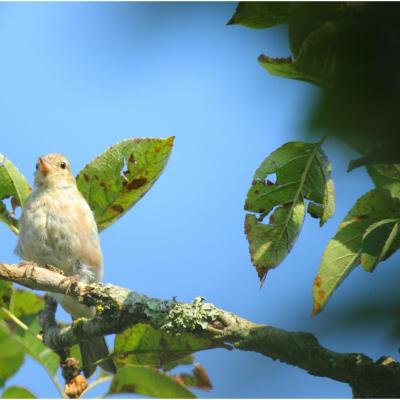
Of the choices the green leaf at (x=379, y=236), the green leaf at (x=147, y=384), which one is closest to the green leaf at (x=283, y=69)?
the green leaf at (x=379, y=236)

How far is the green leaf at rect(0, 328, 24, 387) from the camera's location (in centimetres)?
106

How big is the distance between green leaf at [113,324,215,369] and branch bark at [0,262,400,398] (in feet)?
0.18

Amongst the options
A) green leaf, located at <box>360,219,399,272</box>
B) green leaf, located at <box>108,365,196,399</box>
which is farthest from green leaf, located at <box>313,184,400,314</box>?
green leaf, located at <box>108,365,196,399</box>

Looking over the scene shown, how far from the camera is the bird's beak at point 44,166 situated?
6.50 metres

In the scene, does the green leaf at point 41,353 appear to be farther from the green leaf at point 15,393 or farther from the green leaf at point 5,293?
the green leaf at point 5,293

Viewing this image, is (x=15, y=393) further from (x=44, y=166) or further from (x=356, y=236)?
(x=44, y=166)

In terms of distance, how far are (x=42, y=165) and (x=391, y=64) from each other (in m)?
6.26

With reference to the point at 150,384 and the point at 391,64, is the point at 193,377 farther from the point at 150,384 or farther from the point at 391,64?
the point at 391,64

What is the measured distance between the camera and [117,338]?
3.12m

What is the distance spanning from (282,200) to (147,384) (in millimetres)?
898

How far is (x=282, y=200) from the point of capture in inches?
98.0

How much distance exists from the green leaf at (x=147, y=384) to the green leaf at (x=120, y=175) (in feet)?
4.41

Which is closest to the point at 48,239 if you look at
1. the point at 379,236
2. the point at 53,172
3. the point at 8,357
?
the point at 53,172

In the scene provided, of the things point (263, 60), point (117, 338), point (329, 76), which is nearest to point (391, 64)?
point (329, 76)
